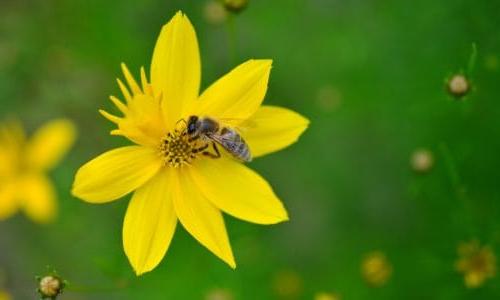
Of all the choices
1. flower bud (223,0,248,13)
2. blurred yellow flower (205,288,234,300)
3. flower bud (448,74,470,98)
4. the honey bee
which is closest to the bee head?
the honey bee

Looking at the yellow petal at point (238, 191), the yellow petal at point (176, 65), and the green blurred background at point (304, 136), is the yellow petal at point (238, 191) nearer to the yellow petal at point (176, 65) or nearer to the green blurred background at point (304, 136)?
the yellow petal at point (176, 65)

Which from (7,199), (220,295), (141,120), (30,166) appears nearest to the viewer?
(141,120)

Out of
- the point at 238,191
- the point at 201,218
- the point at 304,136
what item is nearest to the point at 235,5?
the point at 238,191

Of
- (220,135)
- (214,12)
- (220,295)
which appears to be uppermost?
(214,12)

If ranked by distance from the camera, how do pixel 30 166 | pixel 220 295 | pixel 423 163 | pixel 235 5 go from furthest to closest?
pixel 30 166, pixel 220 295, pixel 423 163, pixel 235 5

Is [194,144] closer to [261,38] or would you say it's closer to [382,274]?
[382,274]

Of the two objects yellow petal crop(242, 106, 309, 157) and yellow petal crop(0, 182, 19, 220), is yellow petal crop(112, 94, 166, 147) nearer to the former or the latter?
yellow petal crop(242, 106, 309, 157)

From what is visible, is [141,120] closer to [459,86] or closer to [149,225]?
[149,225]

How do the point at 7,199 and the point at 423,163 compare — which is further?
the point at 7,199
